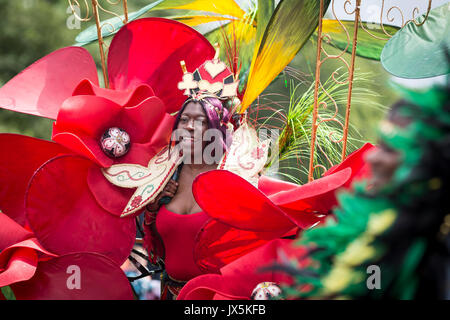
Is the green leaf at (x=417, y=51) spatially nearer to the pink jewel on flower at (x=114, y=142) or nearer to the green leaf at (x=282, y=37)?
the green leaf at (x=282, y=37)

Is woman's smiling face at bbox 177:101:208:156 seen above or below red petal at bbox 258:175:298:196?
above

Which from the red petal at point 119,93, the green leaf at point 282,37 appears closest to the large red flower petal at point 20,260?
the red petal at point 119,93

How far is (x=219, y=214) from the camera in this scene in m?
0.75

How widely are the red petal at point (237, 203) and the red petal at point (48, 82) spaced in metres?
0.57

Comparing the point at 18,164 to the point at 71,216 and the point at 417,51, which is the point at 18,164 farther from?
the point at 417,51

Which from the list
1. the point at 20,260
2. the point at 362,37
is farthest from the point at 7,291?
the point at 362,37

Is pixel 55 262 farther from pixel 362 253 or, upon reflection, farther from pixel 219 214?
pixel 362 253

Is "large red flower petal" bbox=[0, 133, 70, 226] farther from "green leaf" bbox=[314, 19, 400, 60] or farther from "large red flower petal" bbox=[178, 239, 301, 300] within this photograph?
"green leaf" bbox=[314, 19, 400, 60]

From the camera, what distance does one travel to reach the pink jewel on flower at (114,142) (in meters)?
1.05

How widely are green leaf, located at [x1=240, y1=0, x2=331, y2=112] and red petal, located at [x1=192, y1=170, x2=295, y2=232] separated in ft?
1.61

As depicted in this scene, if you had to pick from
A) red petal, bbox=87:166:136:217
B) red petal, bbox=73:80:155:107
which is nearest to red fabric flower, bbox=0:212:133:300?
red petal, bbox=87:166:136:217

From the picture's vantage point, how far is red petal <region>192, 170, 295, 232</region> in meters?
0.69

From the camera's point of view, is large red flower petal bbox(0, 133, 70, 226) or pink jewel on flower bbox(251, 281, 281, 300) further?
large red flower petal bbox(0, 133, 70, 226)
